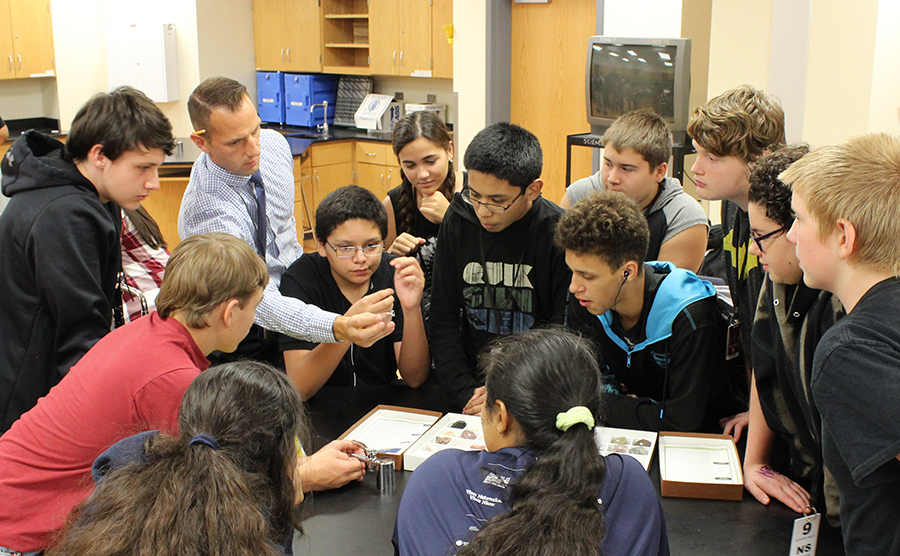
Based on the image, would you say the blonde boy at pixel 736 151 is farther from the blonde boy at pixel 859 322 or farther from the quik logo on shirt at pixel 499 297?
the blonde boy at pixel 859 322

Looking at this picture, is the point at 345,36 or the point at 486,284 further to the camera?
the point at 345,36

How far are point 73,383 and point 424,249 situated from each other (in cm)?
143

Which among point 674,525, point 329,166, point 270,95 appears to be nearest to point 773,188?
point 674,525

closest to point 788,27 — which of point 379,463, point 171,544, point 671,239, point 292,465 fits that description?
point 671,239

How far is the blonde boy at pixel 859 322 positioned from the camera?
46.3 inches

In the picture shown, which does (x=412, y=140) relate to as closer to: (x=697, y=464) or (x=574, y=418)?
(x=697, y=464)

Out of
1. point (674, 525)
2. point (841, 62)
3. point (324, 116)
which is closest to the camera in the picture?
point (674, 525)

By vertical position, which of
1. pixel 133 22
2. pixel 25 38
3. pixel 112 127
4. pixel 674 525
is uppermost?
pixel 133 22

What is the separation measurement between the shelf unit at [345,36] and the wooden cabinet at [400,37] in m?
0.22

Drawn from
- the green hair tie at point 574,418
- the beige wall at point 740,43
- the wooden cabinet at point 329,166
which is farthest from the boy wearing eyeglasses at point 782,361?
the wooden cabinet at point 329,166

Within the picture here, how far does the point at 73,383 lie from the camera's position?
1493 millimetres

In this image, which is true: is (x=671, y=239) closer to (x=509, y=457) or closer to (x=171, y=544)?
(x=509, y=457)

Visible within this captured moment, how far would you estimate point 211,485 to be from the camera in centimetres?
105

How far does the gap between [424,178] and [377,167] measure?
4493mm
